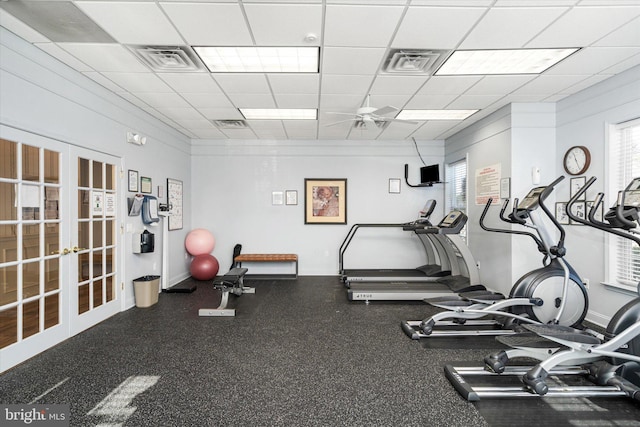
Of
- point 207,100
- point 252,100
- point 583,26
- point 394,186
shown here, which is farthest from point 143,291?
point 583,26

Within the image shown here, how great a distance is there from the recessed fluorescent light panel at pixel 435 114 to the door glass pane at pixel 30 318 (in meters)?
5.24

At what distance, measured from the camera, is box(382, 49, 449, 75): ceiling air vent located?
125 inches

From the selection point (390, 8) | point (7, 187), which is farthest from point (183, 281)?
point (390, 8)

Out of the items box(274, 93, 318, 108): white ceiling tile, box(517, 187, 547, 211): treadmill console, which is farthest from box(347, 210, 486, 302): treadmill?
box(274, 93, 318, 108): white ceiling tile

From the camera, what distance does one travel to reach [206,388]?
2512mm

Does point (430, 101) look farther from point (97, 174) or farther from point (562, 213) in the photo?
point (97, 174)

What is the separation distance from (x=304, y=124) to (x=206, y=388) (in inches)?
176

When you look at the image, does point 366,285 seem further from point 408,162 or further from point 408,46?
point 408,46

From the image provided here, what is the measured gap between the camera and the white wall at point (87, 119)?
9.38 ft

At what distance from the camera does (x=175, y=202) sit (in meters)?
6.06

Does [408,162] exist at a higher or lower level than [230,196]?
higher

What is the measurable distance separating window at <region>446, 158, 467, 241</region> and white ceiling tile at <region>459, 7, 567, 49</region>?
3346 millimetres

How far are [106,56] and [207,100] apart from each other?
1395mm
